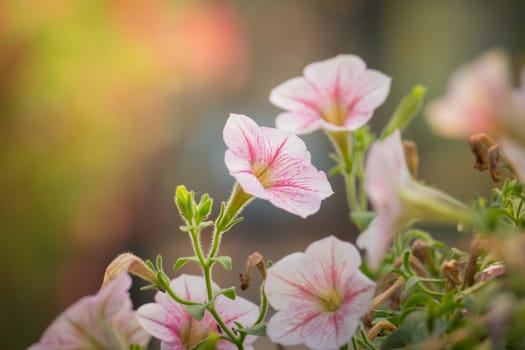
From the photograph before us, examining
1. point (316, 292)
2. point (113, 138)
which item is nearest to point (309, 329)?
point (316, 292)

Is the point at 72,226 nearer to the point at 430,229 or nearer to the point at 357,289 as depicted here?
the point at 430,229

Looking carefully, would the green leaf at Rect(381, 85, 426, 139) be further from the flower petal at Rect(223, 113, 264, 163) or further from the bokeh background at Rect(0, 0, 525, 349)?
the bokeh background at Rect(0, 0, 525, 349)

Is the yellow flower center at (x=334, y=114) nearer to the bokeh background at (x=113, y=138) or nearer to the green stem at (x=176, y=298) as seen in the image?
the green stem at (x=176, y=298)

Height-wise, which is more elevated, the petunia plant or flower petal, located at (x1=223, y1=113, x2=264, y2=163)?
flower petal, located at (x1=223, y1=113, x2=264, y2=163)

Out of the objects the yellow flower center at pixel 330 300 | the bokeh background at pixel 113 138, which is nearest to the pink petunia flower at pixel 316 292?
the yellow flower center at pixel 330 300

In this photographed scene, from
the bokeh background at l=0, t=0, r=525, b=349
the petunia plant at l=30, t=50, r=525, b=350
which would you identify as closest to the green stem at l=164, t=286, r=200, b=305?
the petunia plant at l=30, t=50, r=525, b=350

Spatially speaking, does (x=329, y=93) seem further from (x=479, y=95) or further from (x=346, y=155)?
(x=479, y=95)

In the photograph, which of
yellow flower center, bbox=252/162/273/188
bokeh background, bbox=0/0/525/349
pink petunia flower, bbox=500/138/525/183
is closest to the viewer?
pink petunia flower, bbox=500/138/525/183

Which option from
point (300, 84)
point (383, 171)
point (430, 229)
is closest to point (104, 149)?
point (430, 229)
